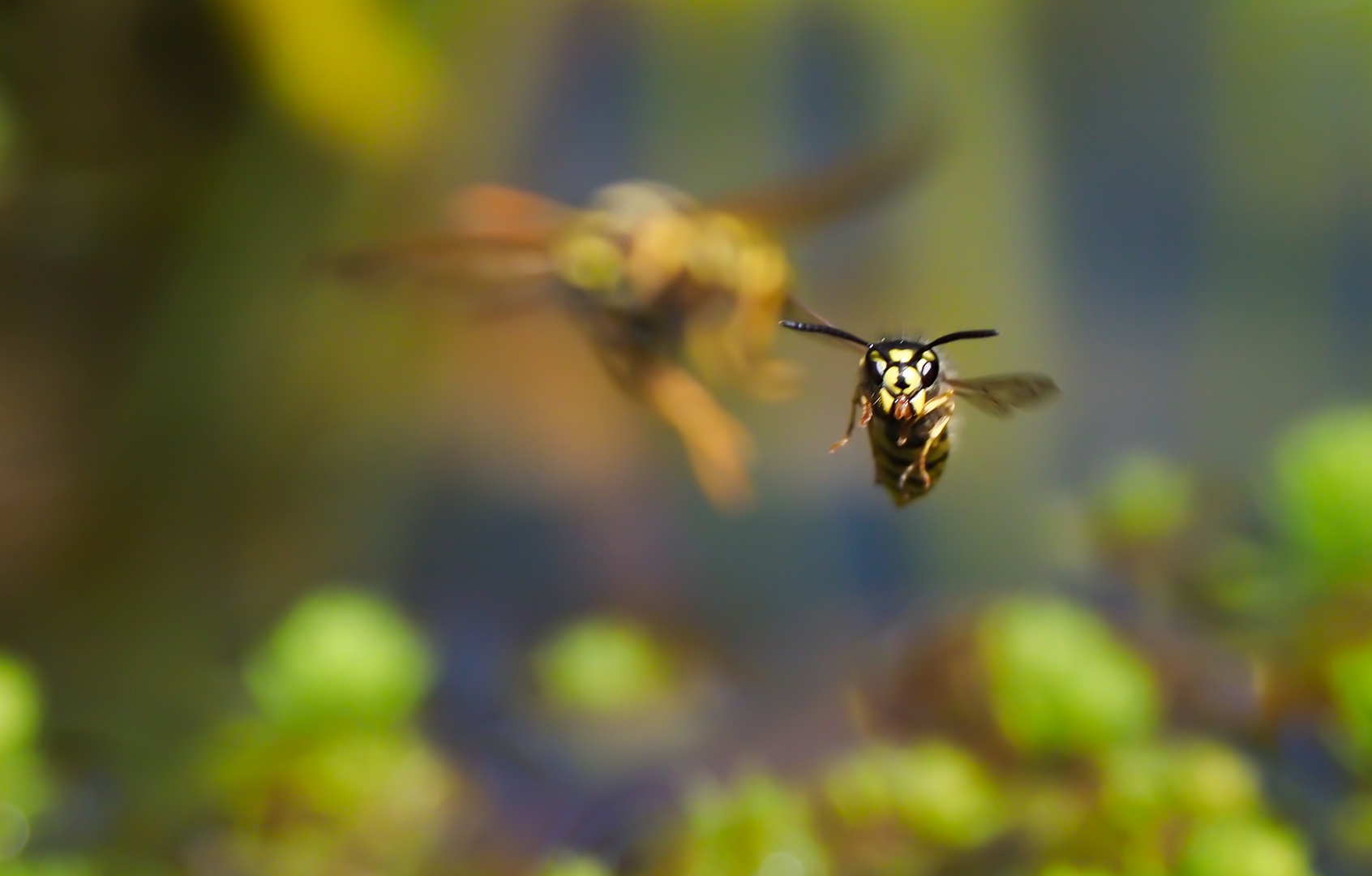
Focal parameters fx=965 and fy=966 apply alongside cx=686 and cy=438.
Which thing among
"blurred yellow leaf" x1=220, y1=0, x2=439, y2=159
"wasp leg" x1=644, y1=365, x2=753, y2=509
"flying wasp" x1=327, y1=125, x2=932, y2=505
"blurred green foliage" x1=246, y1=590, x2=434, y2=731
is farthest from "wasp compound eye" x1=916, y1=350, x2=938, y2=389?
"blurred yellow leaf" x1=220, y1=0, x2=439, y2=159

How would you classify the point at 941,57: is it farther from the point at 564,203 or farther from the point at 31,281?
the point at 31,281

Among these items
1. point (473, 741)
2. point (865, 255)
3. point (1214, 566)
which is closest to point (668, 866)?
point (473, 741)

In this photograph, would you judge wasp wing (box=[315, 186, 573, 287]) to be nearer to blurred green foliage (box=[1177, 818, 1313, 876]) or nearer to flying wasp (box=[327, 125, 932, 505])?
flying wasp (box=[327, 125, 932, 505])

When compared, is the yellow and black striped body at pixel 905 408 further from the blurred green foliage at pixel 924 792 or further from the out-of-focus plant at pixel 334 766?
the out-of-focus plant at pixel 334 766

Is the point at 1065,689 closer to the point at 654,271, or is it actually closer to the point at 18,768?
the point at 654,271

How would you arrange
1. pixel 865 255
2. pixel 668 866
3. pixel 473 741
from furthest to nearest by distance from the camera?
pixel 865 255 < pixel 473 741 < pixel 668 866

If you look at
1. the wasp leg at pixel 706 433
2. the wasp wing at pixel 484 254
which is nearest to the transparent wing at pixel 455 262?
the wasp wing at pixel 484 254

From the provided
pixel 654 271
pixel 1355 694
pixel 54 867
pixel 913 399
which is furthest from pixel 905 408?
pixel 54 867
